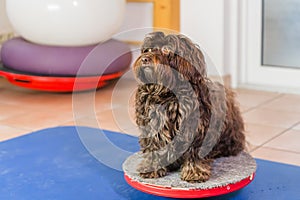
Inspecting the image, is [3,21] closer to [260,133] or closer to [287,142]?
[260,133]

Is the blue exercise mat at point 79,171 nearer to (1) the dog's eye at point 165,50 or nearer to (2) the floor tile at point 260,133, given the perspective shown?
(2) the floor tile at point 260,133

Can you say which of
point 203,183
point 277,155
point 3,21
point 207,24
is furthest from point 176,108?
point 3,21

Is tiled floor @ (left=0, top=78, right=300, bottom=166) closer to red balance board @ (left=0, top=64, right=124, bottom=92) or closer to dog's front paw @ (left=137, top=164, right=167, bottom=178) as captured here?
red balance board @ (left=0, top=64, right=124, bottom=92)

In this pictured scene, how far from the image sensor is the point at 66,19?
3562 millimetres

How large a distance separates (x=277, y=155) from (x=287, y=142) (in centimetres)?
22

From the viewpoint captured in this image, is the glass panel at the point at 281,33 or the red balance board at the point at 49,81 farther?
the glass panel at the point at 281,33

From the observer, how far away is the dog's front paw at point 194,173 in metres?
1.90

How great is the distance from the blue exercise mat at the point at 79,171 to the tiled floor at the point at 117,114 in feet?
0.38

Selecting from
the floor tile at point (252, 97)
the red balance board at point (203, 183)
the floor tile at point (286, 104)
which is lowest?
the floor tile at point (286, 104)

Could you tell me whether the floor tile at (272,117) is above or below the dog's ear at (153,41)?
below

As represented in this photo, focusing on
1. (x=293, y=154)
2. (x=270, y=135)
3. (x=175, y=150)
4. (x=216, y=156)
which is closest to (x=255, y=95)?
(x=270, y=135)

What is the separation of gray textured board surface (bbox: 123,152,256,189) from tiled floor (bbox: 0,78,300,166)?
205 mm

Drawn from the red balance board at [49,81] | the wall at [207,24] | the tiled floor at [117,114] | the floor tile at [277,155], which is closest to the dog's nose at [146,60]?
the tiled floor at [117,114]

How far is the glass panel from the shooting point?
149 inches
